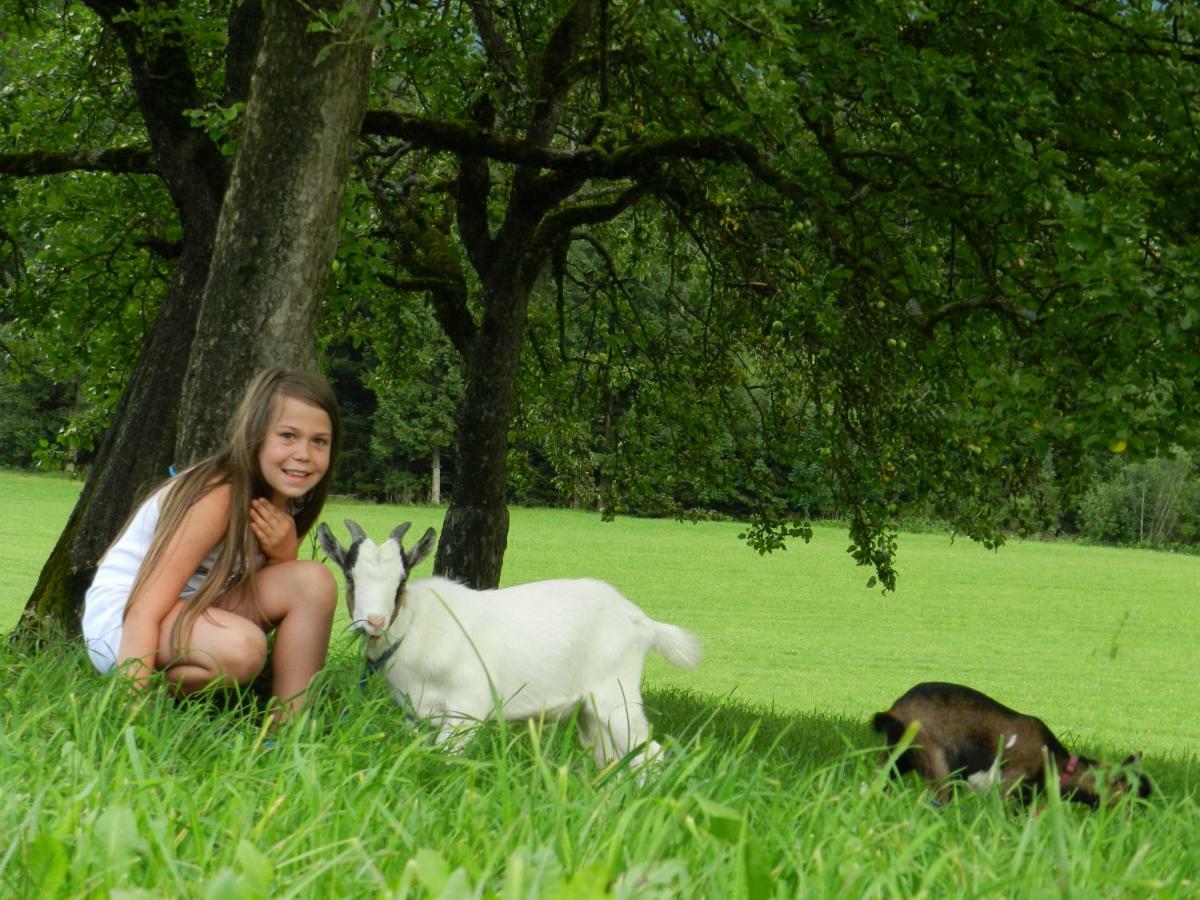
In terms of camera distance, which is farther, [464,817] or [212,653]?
[212,653]

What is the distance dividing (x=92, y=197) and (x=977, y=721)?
31.7 ft

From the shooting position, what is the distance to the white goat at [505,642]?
529cm

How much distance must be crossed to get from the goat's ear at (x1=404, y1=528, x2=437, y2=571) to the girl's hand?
472 millimetres

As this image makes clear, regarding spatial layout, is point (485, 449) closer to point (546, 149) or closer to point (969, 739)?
point (546, 149)

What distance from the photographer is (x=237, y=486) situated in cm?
487

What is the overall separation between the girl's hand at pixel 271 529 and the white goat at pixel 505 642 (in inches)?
6.1

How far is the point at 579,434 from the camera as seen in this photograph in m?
14.3

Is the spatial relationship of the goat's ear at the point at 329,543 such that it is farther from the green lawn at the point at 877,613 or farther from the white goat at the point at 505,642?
the green lawn at the point at 877,613

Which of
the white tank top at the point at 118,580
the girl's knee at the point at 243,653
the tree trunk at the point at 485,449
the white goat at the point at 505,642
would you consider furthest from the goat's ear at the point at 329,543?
the tree trunk at the point at 485,449

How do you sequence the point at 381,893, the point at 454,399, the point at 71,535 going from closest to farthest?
the point at 381,893
the point at 71,535
the point at 454,399

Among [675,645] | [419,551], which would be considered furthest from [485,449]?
[419,551]

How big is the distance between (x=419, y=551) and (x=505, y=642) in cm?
74

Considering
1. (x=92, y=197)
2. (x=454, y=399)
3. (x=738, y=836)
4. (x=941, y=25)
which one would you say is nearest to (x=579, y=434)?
(x=92, y=197)

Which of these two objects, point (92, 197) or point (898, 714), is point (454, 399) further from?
point (898, 714)
